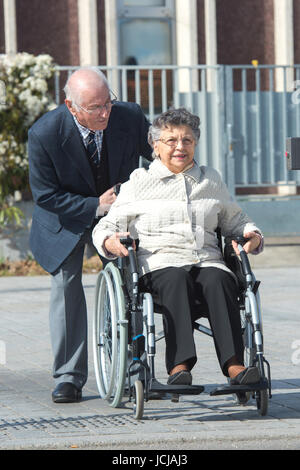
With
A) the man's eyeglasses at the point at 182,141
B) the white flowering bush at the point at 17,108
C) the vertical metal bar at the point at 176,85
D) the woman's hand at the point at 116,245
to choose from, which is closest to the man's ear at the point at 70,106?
the man's eyeglasses at the point at 182,141

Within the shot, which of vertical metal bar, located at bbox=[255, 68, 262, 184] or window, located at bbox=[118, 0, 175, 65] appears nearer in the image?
vertical metal bar, located at bbox=[255, 68, 262, 184]

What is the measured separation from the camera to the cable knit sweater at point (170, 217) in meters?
5.12

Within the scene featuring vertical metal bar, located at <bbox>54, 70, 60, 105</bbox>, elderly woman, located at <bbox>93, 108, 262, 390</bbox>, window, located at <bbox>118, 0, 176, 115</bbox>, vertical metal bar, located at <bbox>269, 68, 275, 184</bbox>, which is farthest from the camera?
window, located at <bbox>118, 0, 176, 115</bbox>

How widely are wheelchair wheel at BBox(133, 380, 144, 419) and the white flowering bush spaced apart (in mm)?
7404

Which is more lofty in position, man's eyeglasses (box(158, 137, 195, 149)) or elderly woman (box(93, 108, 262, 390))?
man's eyeglasses (box(158, 137, 195, 149))

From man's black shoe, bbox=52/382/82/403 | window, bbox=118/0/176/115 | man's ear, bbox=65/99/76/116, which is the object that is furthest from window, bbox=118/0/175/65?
man's black shoe, bbox=52/382/82/403

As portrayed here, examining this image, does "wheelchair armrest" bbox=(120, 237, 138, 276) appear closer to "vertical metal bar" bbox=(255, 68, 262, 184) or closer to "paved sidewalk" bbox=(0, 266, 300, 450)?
"paved sidewalk" bbox=(0, 266, 300, 450)

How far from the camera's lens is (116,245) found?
5.05m

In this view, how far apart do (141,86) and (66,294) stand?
729cm

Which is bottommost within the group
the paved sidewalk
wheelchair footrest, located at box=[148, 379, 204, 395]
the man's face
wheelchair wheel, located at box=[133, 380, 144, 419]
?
the paved sidewalk

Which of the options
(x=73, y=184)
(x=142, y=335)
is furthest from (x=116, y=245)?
(x=73, y=184)

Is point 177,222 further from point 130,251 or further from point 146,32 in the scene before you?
point 146,32

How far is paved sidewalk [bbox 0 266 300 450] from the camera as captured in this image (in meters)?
4.51

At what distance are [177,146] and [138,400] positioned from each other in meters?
1.28
